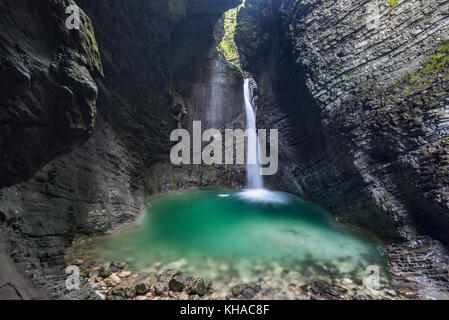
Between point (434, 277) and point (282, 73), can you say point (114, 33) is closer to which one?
point (282, 73)

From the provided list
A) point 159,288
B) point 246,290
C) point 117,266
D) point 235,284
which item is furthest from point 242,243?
point 117,266

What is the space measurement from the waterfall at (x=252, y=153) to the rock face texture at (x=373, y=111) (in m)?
4.41

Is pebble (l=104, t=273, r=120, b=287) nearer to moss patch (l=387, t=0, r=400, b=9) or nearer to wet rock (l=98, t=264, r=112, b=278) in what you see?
wet rock (l=98, t=264, r=112, b=278)

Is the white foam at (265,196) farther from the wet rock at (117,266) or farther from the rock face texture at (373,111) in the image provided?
the wet rock at (117,266)

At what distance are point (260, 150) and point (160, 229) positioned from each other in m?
11.6

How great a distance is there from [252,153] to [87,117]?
15.0 metres

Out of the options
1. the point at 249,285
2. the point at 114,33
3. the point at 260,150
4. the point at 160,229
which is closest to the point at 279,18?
the point at 260,150

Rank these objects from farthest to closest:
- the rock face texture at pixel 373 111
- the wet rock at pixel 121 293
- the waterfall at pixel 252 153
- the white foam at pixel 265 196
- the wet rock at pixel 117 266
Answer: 1. the waterfall at pixel 252 153
2. the white foam at pixel 265 196
3. the rock face texture at pixel 373 111
4. the wet rock at pixel 117 266
5. the wet rock at pixel 121 293

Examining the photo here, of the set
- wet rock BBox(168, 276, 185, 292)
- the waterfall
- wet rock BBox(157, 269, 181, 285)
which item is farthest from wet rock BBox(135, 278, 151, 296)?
the waterfall

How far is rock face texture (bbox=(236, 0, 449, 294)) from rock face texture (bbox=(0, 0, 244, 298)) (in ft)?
26.0

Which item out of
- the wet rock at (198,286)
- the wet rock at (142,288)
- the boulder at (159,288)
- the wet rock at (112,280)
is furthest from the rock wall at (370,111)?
the wet rock at (112,280)

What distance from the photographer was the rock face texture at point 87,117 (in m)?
3.74

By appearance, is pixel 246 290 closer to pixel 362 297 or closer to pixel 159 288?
pixel 159 288

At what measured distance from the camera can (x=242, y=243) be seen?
725cm
